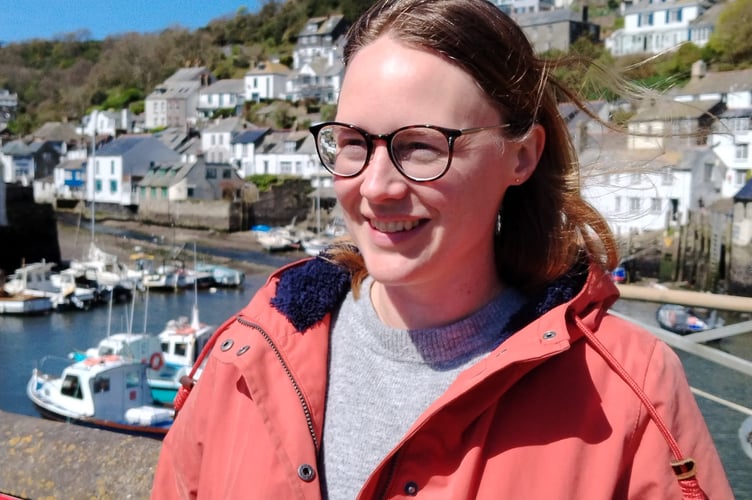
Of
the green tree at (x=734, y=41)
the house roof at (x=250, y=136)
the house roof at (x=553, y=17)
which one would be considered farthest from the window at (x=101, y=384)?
the house roof at (x=553, y=17)

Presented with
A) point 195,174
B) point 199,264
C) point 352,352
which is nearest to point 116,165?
point 195,174

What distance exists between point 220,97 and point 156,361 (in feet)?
140

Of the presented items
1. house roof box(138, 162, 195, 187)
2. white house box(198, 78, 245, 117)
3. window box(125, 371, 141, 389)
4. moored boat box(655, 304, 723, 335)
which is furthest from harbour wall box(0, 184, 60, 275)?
white house box(198, 78, 245, 117)

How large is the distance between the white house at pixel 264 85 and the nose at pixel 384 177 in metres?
55.1

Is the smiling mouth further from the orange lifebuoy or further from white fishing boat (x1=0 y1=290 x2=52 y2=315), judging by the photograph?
white fishing boat (x1=0 y1=290 x2=52 y2=315)

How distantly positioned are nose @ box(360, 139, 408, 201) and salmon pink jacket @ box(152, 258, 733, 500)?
0.24m

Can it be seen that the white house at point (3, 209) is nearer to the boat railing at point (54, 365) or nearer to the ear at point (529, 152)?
the boat railing at point (54, 365)

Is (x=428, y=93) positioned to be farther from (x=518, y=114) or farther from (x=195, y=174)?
(x=195, y=174)

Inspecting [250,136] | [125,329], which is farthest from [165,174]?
[125,329]

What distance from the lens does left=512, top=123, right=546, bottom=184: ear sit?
3.78 feet

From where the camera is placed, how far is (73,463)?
6.26 ft

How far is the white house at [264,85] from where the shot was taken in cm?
5559

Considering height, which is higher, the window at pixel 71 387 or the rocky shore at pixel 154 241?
the rocky shore at pixel 154 241

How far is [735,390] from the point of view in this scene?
477 inches
